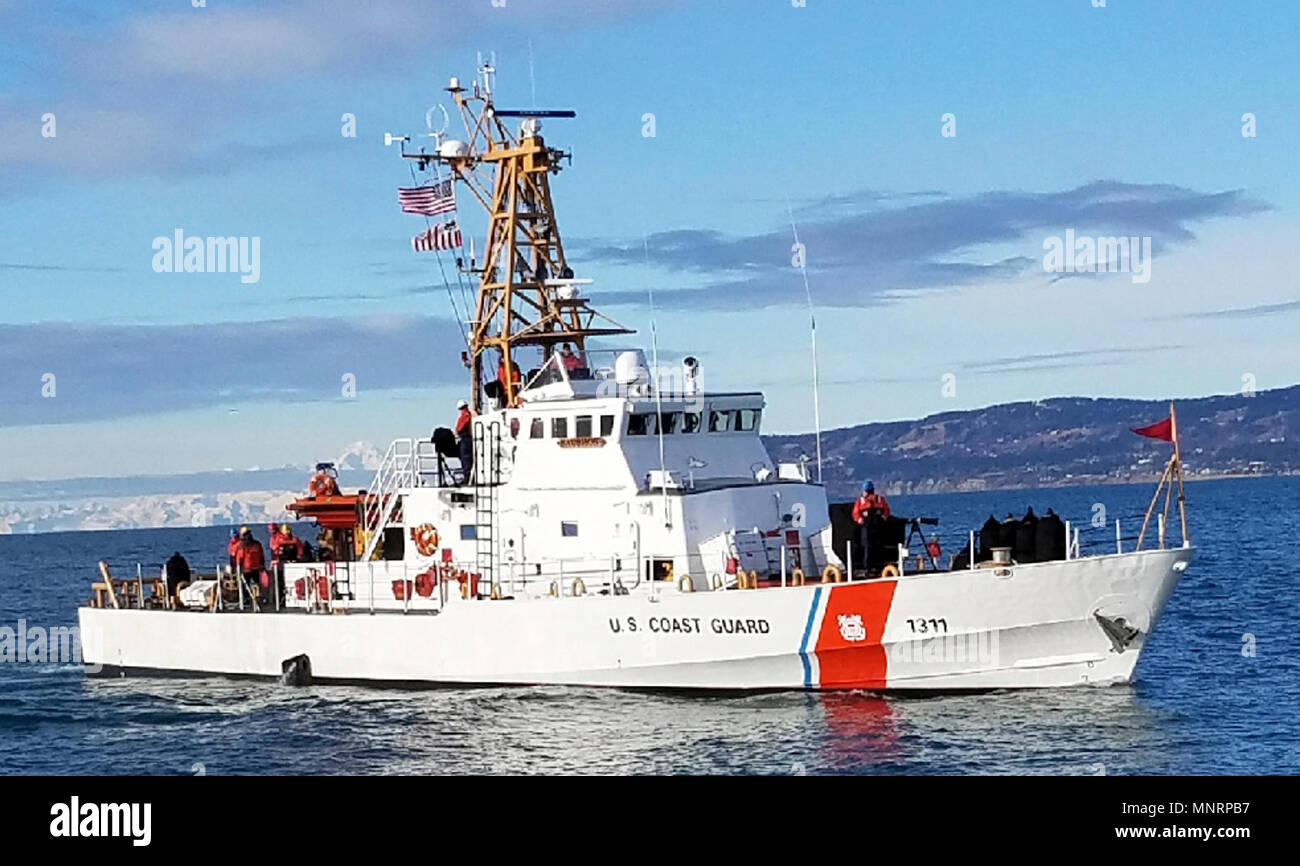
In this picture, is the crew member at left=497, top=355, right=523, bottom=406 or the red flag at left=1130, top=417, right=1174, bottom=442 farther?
the crew member at left=497, top=355, right=523, bottom=406

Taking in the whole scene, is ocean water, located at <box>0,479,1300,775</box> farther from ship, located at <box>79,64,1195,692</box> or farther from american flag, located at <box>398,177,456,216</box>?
american flag, located at <box>398,177,456,216</box>

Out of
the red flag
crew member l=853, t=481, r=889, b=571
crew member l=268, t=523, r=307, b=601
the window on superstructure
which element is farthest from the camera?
crew member l=268, t=523, r=307, b=601

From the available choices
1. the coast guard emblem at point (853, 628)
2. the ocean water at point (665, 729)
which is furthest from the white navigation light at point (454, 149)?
the coast guard emblem at point (853, 628)

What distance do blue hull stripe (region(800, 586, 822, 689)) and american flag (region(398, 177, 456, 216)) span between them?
10889 mm

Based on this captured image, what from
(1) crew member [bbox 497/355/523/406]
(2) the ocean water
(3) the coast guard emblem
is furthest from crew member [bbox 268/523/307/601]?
(3) the coast guard emblem

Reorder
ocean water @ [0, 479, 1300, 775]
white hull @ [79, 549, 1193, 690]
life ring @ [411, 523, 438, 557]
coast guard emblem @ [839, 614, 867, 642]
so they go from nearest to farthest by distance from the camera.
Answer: ocean water @ [0, 479, 1300, 775] < white hull @ [79, 549, 1193, 690] < coast guard emblem @ [839, 614, 867, 642] < life ring @ [411, 523, 438, 557]

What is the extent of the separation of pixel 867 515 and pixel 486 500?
22.8 ft

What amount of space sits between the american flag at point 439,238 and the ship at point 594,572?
0.19 ft

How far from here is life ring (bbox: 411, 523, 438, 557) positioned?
29.2m

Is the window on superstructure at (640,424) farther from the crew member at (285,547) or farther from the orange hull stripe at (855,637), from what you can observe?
the crew member at (285,547)

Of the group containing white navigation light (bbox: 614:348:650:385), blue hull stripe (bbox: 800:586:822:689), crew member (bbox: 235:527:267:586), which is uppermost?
white navigation light (bbox: 614:348:650:385)

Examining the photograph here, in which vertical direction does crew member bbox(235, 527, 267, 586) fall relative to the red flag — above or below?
below

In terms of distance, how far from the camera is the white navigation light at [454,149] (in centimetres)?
3072

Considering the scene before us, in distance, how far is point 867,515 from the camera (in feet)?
82.7
